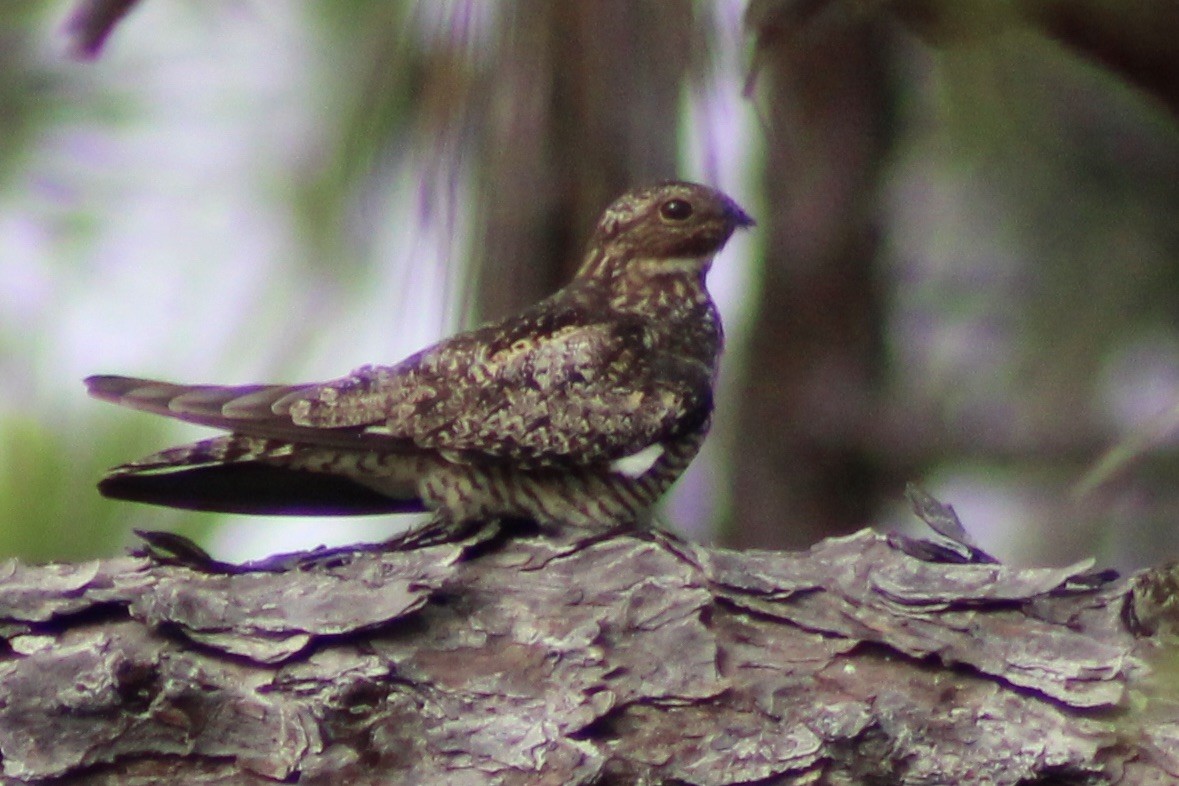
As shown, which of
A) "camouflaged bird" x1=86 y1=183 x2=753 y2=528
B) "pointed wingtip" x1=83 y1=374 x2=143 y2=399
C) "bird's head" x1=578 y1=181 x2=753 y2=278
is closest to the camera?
"pointed wingtip" x1=83 y1=374 x2=143 y2=399

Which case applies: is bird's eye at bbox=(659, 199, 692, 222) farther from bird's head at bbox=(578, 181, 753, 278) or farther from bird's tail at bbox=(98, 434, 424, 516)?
bird's tail at bbox=(98, 434, 424, 516)

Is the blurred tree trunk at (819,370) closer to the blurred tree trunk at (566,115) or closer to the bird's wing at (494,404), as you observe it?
the bird's wing at (494,404)

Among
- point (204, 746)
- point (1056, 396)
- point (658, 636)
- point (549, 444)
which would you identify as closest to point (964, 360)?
point (1056, 396)

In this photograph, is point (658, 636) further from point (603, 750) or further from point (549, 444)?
point (549, 444)

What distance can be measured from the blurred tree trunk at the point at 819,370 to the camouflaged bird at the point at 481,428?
85 cm

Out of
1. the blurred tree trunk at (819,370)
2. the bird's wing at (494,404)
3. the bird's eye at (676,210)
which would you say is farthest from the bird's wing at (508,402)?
the blurred tree trunk at (819,370)

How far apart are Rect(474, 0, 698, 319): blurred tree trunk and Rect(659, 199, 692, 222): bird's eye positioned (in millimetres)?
321

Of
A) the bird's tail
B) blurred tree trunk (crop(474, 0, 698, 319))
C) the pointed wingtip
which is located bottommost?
the bird's tail

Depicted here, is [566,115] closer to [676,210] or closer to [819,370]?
[676,210]

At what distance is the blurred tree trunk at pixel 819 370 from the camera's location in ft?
10.9

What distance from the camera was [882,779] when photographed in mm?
1834

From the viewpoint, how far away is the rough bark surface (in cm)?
177

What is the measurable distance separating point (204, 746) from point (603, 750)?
0.48m

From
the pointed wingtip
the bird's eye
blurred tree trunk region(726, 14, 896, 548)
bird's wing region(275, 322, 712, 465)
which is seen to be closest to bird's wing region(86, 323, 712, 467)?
bird's wing region(275, 322, 712, 465)
